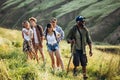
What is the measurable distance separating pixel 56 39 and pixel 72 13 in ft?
159

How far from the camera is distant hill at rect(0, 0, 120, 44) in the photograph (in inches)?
2110

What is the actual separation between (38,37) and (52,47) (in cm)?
137

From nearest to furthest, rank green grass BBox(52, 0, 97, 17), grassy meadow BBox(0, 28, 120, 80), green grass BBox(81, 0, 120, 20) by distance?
grassy meadow BBox(0, 28, 120, 80), green grass BBox(81, 0, 120, 20), green grass BBox(52, 0, 97, 17)

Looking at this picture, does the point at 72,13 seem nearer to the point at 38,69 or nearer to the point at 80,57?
the point at 80,57

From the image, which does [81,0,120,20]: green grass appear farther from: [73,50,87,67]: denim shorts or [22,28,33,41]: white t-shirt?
[73,50,87,67]: denim shorts

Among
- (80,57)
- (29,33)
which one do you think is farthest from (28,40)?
(80,57)

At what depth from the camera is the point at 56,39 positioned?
15250mm

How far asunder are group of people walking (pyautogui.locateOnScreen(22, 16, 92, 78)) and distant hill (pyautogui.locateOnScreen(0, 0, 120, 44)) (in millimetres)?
32755

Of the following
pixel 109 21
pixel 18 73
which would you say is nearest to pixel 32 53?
pixel 18 73

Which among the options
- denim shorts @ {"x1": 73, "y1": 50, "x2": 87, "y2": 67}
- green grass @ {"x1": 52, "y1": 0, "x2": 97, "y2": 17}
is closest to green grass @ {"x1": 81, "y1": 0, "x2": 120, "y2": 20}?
green grass @ {"x1": 52, "y1": 0, "x2": 97, "y2": 17}

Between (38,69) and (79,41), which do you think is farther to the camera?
(79,41)

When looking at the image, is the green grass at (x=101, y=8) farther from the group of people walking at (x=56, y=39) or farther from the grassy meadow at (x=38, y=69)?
the grassy meadow at (x=38, y=69)

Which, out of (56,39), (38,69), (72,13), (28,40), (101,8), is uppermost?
(38,69)

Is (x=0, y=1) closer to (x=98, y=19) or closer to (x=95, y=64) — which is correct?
(x=98, y=19)
